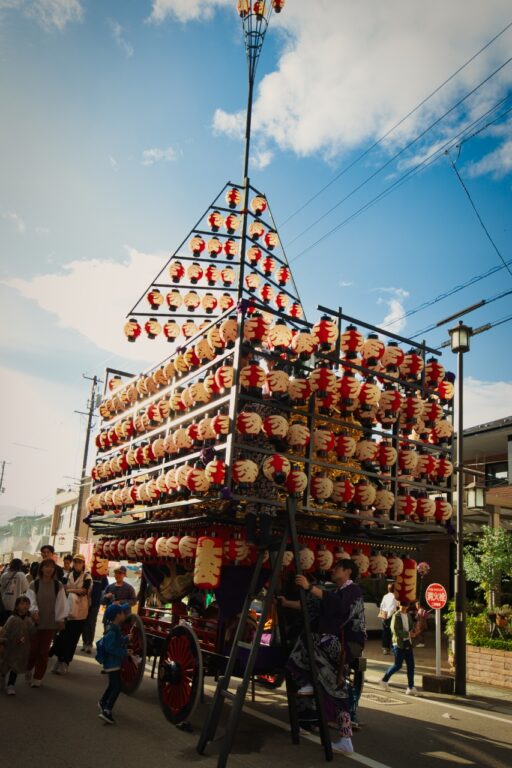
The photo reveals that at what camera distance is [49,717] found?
6.75 metres

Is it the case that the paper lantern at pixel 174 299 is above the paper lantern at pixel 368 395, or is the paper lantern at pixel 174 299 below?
above

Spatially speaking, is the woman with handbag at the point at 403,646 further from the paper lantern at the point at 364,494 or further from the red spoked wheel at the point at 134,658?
the red spoked wheel at the point at 134,658

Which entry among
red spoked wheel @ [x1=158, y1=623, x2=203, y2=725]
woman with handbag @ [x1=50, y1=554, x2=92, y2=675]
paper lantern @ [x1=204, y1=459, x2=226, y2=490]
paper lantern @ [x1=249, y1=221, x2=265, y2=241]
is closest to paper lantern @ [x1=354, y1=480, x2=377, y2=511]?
paper lantern @ [x1=204, y1=459, x2=226, y2=490]

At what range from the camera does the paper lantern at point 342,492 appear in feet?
25.1

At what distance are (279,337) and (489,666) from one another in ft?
30.6

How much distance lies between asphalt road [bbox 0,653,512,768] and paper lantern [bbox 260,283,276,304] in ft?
22.4

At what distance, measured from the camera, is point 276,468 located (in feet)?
22.7

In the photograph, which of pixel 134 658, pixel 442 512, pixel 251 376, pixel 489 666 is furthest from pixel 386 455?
pixel 489 666

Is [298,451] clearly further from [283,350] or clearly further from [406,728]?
[406,728]

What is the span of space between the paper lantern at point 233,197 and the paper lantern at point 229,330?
5222 mm

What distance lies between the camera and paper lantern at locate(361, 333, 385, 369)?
8234 millimetres

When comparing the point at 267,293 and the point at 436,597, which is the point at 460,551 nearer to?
the point at 436,597

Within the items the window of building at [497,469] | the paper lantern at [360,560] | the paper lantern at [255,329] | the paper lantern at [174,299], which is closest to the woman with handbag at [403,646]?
the paper lantern at [360,560]

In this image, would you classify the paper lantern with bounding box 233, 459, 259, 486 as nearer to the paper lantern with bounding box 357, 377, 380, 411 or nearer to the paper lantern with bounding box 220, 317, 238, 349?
the paper lantern with bounding box 220, 317, 238, 349
